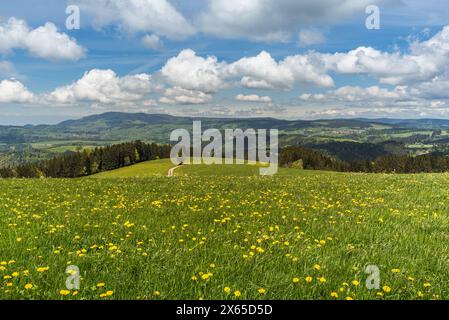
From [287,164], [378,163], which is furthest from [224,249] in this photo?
[378,163]

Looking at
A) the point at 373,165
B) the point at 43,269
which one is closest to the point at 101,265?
the point at 43,269

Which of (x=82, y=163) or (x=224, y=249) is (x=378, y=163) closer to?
(x=82, y=163)

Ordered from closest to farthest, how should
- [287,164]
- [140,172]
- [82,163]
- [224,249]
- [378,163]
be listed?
1. [224,249]
2. [140,172]
3. [287,164]
4. [82,163]
5. [378,163]

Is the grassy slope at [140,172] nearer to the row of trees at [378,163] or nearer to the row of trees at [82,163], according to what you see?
the row of trees at [82,163]

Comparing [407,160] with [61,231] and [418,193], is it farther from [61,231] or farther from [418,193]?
[61,231]

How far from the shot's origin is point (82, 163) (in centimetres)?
13638

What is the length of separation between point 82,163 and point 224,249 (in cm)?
14033

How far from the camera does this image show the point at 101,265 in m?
7.03
